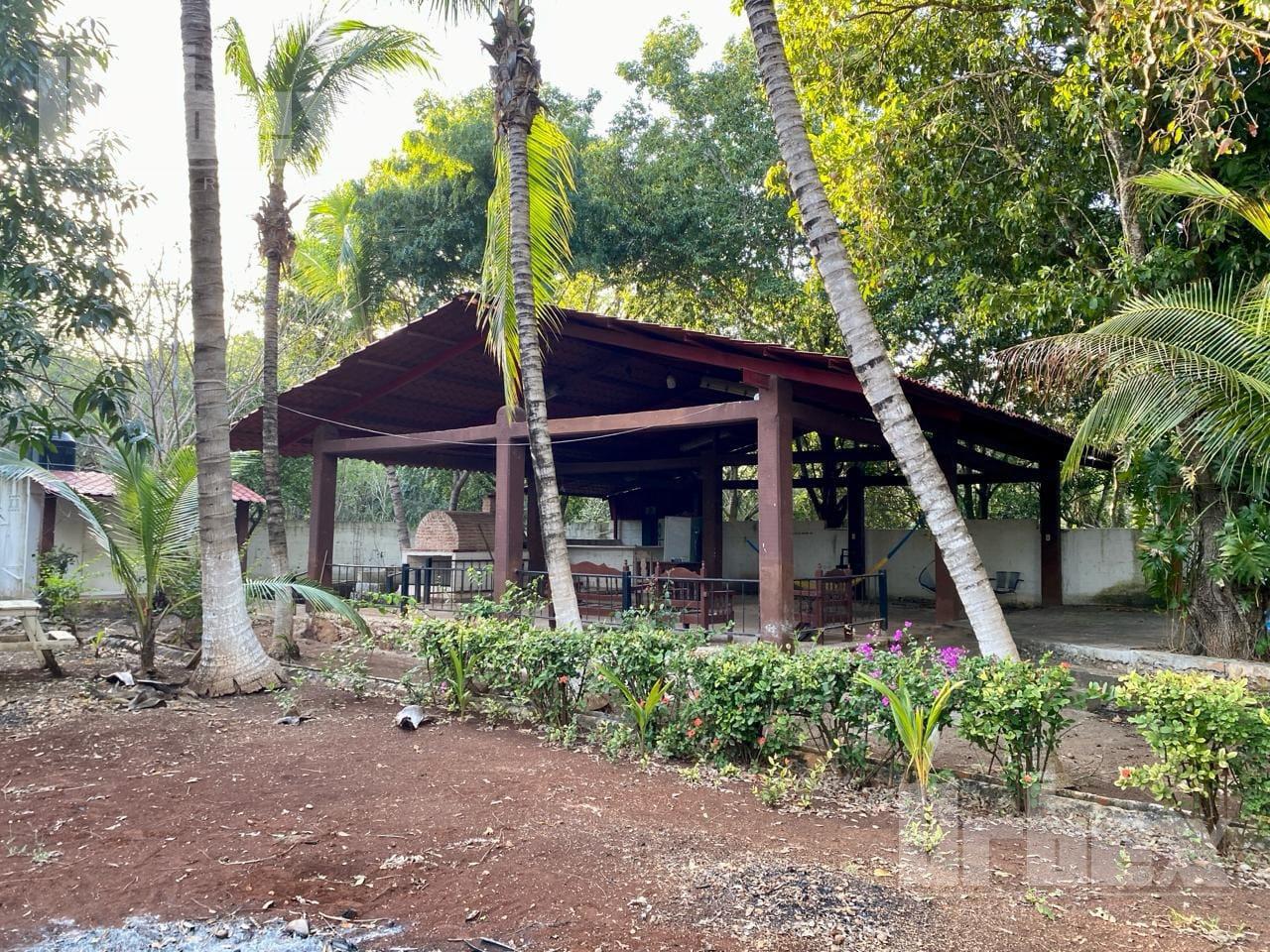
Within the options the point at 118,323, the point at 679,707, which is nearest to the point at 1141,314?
the point at 679,707

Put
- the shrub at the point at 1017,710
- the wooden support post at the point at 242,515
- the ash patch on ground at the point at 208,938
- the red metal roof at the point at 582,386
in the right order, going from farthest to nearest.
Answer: the wooden support post at the point at 242,515
the red metal roof at the point at 582,386
the shrub at the point at 1017,710
the ash patch on ground at the point at 208,938

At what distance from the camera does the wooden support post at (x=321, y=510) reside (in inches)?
511

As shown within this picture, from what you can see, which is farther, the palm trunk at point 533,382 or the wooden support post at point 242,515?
the wooden support post at point 242,515

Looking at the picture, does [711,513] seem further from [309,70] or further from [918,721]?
[918,721]

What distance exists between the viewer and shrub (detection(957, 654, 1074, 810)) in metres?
4.10

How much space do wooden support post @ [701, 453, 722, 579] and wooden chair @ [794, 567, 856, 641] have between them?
5023 mm

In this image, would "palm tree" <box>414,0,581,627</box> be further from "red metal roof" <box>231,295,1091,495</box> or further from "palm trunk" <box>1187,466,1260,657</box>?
"palm trunk" <box>1187,466,1260,657</box>

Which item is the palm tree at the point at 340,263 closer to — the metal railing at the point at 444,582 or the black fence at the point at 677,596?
the metal railing at the point at 444,582

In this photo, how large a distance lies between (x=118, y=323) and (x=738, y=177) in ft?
43.5

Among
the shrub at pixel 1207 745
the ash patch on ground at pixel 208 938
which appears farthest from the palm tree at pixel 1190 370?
the ash patch on ground at pixel 208 938

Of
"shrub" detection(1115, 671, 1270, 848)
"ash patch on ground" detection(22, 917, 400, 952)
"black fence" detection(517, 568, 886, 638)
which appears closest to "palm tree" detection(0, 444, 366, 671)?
"black fence" detection(517, 568, 886, 638)

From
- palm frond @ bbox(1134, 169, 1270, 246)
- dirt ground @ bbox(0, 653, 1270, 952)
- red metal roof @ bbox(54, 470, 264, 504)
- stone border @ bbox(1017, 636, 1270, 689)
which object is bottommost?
dirt ground @ bbox(0, 653, 1270, 952)

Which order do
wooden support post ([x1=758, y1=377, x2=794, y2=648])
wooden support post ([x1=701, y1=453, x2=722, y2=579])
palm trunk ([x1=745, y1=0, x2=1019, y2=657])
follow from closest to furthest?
palm trunk ([x1=745, y1=0, x2=1019, y2=657]) < wooden support post ([x1=758, y1=377, x2=794, y2=648]) < wooden support post ([x1=701, y1=453, x2=722, y2=579])

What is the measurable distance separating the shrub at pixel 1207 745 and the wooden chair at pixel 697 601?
5586 mm
